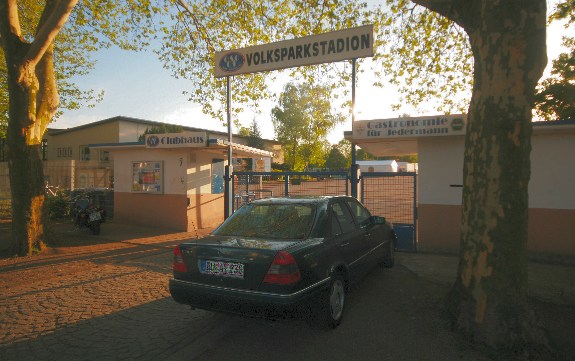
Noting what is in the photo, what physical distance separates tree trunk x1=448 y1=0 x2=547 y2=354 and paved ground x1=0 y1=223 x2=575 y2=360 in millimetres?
526

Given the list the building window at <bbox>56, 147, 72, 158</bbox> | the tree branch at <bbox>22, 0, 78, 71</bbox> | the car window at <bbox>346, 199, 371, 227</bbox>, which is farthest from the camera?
the building window at <bbox>56, 147, 72, 158</bbox>

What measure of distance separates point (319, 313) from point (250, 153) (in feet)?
30.7

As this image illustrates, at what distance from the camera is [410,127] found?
8.16 metres

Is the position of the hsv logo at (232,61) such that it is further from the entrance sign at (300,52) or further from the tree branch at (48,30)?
the tree branch at (48,30)

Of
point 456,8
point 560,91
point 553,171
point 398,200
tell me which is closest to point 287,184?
point 398,200

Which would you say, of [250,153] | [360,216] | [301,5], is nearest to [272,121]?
[250,153]

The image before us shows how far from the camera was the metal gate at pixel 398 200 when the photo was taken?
863 centimetres

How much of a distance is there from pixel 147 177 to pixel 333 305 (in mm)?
9952

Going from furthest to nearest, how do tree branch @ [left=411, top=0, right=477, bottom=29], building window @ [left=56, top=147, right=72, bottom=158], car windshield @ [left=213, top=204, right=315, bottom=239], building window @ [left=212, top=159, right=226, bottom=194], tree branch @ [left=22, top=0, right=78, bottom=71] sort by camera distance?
building window @ [left=56, top=147, right=72, bottom=158], building window @ [left=212, top=159, right=226, bottom=194], tree branch @ [left=22, top=0, right=78, bottom=71], tree branch @ [left=411, top=0, right=477, bottom=29], car windshield @ [left=213, top=204, right=315, bottom=239]

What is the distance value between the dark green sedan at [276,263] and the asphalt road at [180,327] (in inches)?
16.1

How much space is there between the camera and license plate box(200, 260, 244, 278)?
385cm

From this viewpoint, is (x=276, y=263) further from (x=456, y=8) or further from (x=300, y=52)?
(x=300, y=52)

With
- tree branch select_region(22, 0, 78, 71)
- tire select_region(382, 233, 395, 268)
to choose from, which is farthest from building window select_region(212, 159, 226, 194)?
tire select_region(382, 233, 395, 268)

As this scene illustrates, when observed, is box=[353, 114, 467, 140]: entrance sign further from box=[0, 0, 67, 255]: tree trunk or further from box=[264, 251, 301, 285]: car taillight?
box=[0, 0, 67, 255]: tree trunk
